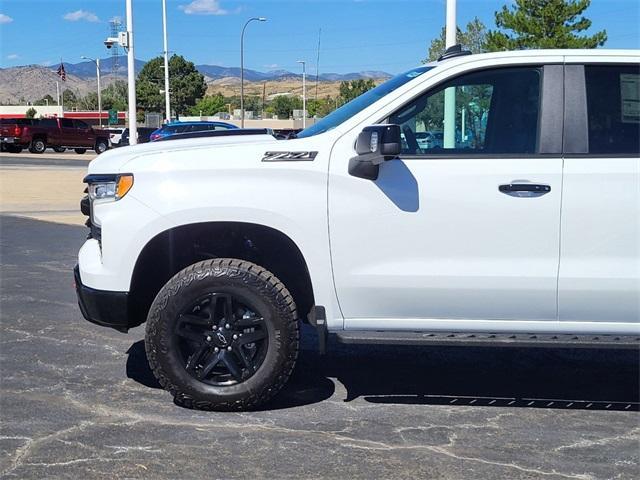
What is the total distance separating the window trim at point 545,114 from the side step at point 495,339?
1.00m

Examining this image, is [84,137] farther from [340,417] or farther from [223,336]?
[340,417]

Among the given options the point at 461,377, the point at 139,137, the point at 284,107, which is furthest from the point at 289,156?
the point at 284,107

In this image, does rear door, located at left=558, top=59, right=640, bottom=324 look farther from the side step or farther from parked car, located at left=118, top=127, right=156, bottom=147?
parked car, located at left=118, top=127, right=156, bottom=147

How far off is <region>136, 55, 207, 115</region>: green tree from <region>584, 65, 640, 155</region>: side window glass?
96.0 m

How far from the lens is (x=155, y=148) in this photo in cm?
523

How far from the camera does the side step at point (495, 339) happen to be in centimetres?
480

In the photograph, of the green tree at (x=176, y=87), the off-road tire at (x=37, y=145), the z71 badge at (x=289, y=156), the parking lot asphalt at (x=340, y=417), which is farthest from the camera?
the green tree at (x=176, y=87)

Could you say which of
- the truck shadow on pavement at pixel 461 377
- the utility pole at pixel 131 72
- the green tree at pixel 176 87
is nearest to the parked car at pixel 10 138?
the utility pole at pixel 131 72

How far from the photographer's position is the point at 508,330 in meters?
4.88

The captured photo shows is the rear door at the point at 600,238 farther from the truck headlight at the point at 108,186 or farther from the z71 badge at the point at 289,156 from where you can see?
the truck headlight at the point at 108,186

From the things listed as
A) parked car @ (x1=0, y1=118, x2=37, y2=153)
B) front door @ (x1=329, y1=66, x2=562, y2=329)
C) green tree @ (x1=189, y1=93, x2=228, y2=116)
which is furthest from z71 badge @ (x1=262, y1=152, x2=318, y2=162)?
green tree @ (x1=189, y1=93, x2=228, y2=116)

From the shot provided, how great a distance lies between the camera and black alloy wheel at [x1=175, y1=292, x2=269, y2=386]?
4941 mm

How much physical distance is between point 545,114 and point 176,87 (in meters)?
99.0

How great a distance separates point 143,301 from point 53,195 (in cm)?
1465
